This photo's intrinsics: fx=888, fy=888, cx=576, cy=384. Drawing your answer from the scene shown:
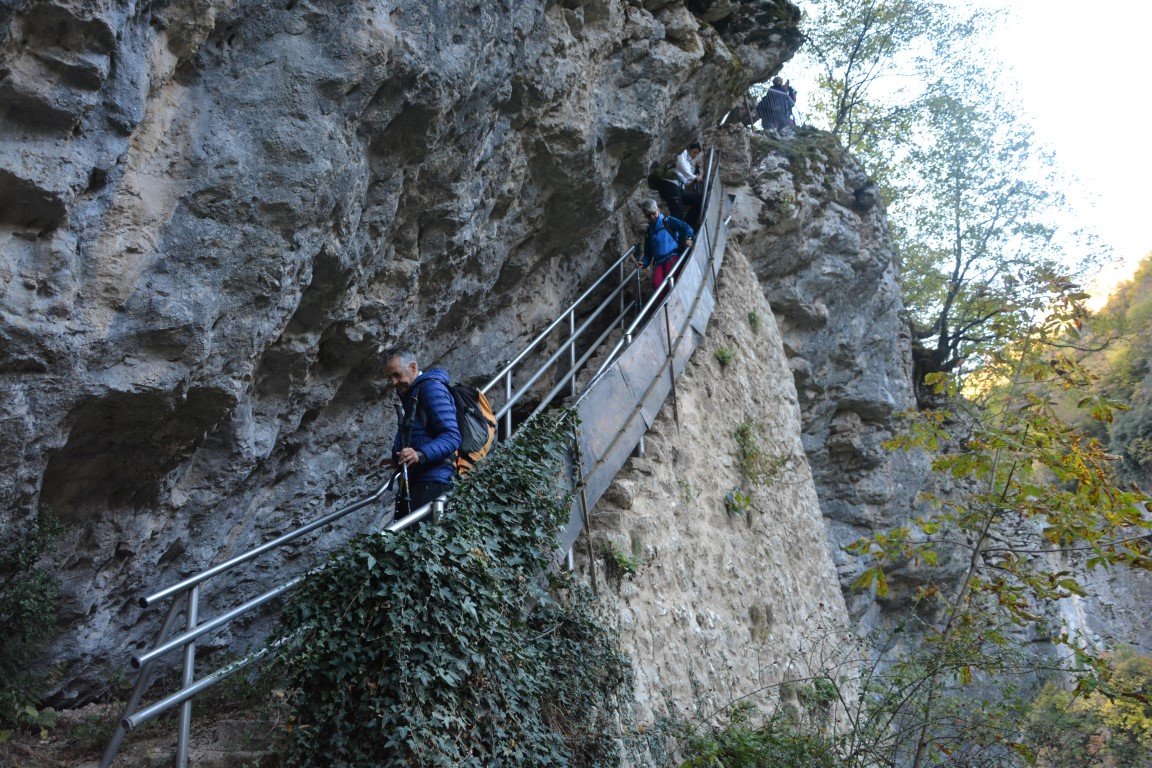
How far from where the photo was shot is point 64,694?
4.90 meters

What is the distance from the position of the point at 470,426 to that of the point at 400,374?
506mm

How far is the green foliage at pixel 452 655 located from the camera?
3.49 m

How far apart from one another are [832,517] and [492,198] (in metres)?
10.5

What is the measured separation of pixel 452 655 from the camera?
3.79m

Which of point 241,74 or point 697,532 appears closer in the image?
point 241,74

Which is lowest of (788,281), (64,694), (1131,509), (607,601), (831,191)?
(64,694)

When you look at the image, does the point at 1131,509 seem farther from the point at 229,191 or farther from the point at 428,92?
the point at 229,191

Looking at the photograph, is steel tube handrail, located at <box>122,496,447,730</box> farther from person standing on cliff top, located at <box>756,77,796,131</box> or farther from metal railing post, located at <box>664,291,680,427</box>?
person standing on cliff top, located at <box>756,77,796,131</box>

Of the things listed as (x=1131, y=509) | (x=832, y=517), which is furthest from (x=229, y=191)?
(x=832, y=517)

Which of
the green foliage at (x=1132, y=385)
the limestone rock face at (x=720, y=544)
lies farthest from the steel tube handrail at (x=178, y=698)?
the green foliage at (x=1132, y=385)

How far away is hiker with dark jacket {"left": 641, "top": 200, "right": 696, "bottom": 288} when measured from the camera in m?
9.27

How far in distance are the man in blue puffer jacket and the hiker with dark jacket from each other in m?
4.48

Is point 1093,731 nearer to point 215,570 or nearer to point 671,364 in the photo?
point 671,364

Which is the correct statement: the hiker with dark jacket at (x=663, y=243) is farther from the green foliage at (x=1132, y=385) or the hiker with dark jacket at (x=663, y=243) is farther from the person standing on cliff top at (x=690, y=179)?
the green foliage at (x=1132, y=385)
